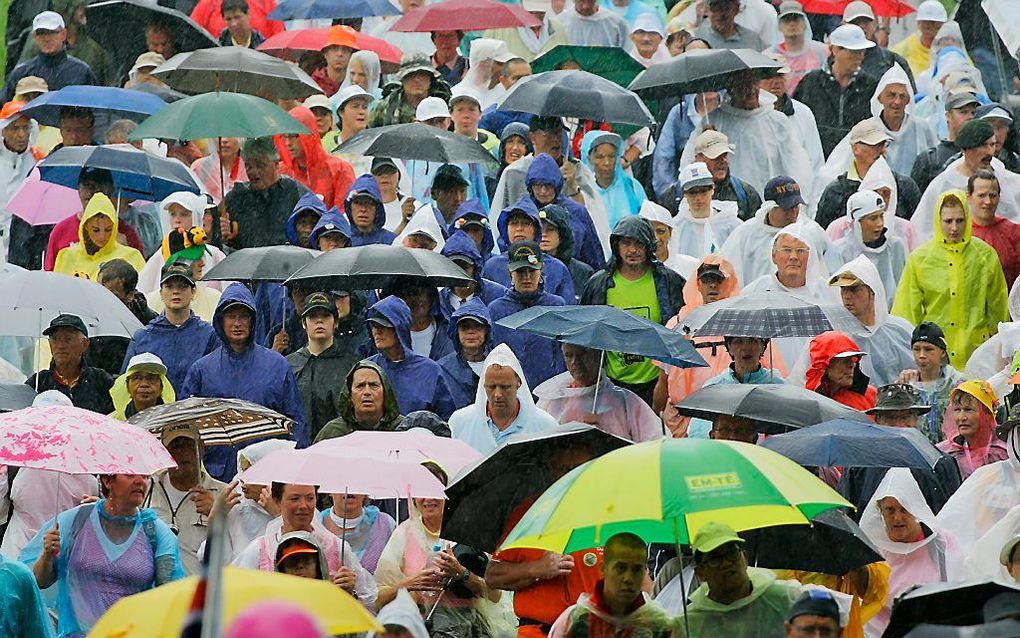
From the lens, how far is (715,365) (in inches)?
603

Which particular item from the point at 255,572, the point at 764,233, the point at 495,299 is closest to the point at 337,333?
the point at 495,299

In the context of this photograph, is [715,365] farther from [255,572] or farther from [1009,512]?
[255,572]

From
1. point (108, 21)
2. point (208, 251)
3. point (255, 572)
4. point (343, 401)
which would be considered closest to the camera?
point (255, 572)

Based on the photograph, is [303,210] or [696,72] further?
[696,72]

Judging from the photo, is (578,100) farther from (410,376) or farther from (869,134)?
(410,376)

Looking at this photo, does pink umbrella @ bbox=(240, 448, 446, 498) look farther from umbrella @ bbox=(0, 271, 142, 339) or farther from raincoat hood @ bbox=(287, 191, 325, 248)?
raincoat hood @ bbox=(287, 191, 325, 248)

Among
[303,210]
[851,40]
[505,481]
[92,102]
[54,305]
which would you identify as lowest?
[505,481]

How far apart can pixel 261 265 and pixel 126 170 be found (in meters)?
2.21

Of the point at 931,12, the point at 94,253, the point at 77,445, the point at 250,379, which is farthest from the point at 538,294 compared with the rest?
the point at 931,12

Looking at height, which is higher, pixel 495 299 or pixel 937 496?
pixel 495 299

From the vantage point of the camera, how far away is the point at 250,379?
14375mm

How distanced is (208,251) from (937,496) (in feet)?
19.0

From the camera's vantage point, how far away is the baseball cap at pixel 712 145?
60.1 feet

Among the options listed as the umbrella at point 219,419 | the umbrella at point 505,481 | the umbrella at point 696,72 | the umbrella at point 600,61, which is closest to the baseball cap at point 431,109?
the umbrella at point 696,72
